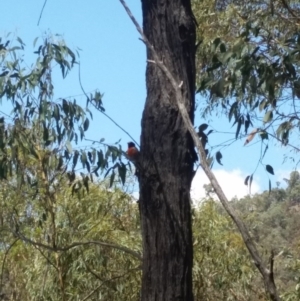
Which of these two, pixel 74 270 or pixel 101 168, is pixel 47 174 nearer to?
pixel 74 270

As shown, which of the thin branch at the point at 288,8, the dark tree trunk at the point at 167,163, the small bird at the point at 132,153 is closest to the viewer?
the dark tree trunk at the point at 167,163

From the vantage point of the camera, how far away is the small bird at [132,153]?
343 cm

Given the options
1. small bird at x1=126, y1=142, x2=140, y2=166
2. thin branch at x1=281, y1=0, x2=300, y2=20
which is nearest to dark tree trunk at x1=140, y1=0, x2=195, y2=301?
small bird at x1=126, y1=142, x2=140, y2=166

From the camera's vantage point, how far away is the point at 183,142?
3.31m

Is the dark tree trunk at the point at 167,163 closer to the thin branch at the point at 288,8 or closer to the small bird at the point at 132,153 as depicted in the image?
the small bird at the point at 132,153

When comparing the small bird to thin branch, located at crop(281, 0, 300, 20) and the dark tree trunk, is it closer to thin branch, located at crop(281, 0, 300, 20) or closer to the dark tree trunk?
the dark tree trunk

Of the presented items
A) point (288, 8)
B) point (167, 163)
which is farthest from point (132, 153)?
point (288, 8)

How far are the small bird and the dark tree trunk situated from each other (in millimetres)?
84

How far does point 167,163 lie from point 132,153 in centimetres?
36

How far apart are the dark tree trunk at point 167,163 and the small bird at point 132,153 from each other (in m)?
0.08

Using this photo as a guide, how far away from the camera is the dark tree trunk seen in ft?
10.5

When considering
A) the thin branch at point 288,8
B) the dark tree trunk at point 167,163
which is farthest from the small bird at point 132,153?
the thin branch at point 288,8

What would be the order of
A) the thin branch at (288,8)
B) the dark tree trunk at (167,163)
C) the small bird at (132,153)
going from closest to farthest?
the dark tree trunk at (167,163) < the small bird at (132,153) < the thin branch at (288,8)

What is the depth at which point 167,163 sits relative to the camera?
330cm
